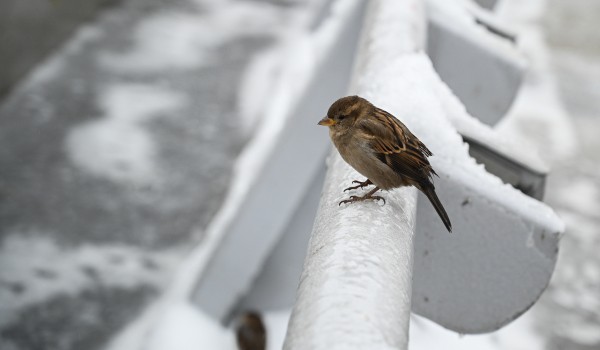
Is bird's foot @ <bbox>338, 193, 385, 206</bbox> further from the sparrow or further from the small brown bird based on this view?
the sparrow

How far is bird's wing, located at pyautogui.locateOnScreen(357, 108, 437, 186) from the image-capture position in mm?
1861

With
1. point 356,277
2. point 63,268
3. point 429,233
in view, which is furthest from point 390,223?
point 63,268

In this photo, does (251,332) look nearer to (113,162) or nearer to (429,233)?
(429,233)

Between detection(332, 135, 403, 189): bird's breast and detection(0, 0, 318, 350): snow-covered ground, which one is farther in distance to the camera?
detection(0, 0, 318, 350): snow-covered ground

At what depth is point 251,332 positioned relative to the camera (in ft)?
9.89

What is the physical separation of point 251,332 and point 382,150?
133 cm

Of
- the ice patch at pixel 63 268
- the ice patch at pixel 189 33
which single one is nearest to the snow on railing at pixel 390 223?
the ice patch at pixel 63 268

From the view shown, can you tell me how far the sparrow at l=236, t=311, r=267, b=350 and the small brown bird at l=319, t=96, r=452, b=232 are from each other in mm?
1170

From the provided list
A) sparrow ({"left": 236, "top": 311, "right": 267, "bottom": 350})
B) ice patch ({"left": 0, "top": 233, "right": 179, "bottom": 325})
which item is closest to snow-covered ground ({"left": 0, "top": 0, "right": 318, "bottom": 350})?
ice patch ({"left": 0, "top": 233, "right": 179, "bottom": 325})

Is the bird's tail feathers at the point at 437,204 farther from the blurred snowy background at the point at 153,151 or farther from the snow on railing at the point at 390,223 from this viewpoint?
the blurred snowy background at the point at 153,151

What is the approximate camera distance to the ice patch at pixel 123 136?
4.73m

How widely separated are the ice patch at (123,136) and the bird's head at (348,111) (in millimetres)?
2770

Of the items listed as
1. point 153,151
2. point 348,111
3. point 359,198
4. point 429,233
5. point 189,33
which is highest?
point 189,33

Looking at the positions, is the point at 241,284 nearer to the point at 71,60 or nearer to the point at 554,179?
the point at 554,179
